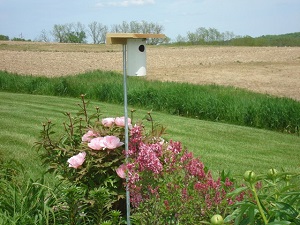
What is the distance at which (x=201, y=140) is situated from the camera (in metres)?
8.09

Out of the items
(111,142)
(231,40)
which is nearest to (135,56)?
(111,142)

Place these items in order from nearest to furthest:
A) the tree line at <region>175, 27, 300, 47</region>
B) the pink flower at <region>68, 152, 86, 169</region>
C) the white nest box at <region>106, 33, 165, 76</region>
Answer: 1. the pink flower at <region>68, 152, 86, 169</region>
2. the white nest box at <region>106, 33, 165, 76</region>
3. the tree line at <region>175, 27, 300, 47</region>

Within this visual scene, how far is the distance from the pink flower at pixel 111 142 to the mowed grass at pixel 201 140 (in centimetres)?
236

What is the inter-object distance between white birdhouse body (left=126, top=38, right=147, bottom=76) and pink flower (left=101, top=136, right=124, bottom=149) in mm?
553

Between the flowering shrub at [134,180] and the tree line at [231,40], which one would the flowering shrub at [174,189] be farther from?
the tree line at [231,40]

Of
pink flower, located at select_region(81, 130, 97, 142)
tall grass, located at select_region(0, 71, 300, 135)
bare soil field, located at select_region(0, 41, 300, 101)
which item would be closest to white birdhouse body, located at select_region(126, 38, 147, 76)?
pink flower, located at select_region(81, 130, 97, 142)

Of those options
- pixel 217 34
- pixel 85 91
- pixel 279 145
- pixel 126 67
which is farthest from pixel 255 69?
pixel 217 34

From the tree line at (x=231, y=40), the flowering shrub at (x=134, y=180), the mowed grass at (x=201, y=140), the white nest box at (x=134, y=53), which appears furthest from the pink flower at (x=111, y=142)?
the tree line at (x=231, y=40)

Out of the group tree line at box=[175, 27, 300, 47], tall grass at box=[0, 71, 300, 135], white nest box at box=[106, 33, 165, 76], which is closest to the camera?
white nest box at box=[106, 33, 165, 76]

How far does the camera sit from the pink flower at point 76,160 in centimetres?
354

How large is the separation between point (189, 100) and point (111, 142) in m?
7.61

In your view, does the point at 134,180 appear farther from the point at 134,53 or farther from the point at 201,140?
the point at 201,140

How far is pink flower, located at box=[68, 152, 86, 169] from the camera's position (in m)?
3.54

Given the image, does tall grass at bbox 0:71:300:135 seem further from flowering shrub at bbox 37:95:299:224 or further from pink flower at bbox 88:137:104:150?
pink flower at bbox 88:137:104:150
